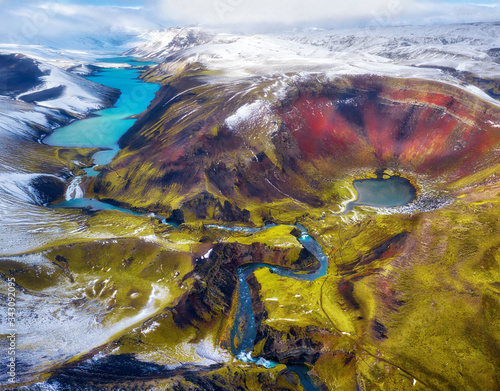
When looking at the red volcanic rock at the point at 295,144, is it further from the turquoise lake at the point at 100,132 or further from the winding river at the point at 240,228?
the turquoise lake at the point at 100,132

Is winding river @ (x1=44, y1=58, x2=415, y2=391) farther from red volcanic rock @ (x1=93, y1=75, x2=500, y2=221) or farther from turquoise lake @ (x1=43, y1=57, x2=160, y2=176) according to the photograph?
red volcanic rock @ (x1=93, y1=75, x2=500, y2=221)

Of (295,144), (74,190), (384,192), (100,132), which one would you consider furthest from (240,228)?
(100,132)

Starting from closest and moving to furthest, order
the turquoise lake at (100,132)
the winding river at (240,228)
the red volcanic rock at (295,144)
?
the winding river at (240,228)
the red volcanic rock at (295,144)
the turquoise lake at (100,132)

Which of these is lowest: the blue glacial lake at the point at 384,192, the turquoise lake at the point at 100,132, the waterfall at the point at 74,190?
the waterfall at the point at 74,190

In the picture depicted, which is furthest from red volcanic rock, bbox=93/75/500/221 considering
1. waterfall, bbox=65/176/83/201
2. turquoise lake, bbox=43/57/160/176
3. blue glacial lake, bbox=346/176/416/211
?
turquoise lake, bbox=43/57/160/176

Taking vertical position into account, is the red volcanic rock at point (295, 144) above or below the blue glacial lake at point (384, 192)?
above

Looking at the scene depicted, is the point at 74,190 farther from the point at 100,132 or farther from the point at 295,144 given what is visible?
the point at 295,144

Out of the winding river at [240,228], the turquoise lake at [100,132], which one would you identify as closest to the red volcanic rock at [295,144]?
the winding river at [240,228]
